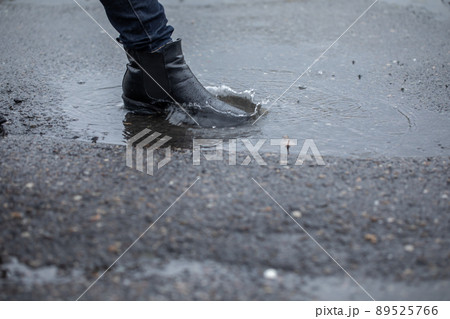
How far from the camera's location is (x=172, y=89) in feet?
9.77

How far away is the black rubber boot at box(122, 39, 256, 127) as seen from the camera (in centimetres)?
290

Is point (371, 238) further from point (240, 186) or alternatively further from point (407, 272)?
point (240, 186)

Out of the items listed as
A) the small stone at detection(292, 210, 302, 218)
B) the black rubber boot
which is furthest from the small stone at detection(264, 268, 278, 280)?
the black rubber boot

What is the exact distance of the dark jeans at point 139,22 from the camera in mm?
2748

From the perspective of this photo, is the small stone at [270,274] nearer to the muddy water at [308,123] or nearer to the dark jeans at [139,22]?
the muddy water at [308,123]

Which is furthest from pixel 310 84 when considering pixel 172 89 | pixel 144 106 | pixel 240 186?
pixel 240 186

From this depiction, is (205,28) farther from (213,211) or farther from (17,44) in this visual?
(213,211)

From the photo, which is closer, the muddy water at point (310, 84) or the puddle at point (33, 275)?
the puddle at point (33, 275)

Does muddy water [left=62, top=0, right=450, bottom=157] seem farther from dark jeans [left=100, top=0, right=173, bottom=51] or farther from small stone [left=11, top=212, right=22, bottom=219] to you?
small stone [left=11, top=212, right=22, bottom=219]

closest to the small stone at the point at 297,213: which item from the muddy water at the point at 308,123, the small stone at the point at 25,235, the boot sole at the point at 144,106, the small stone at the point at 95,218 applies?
the muddy water at the point at 308,123

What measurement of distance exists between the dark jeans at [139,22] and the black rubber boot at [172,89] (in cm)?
5

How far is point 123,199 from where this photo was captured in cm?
208

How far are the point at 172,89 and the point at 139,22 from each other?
1.30 ft
